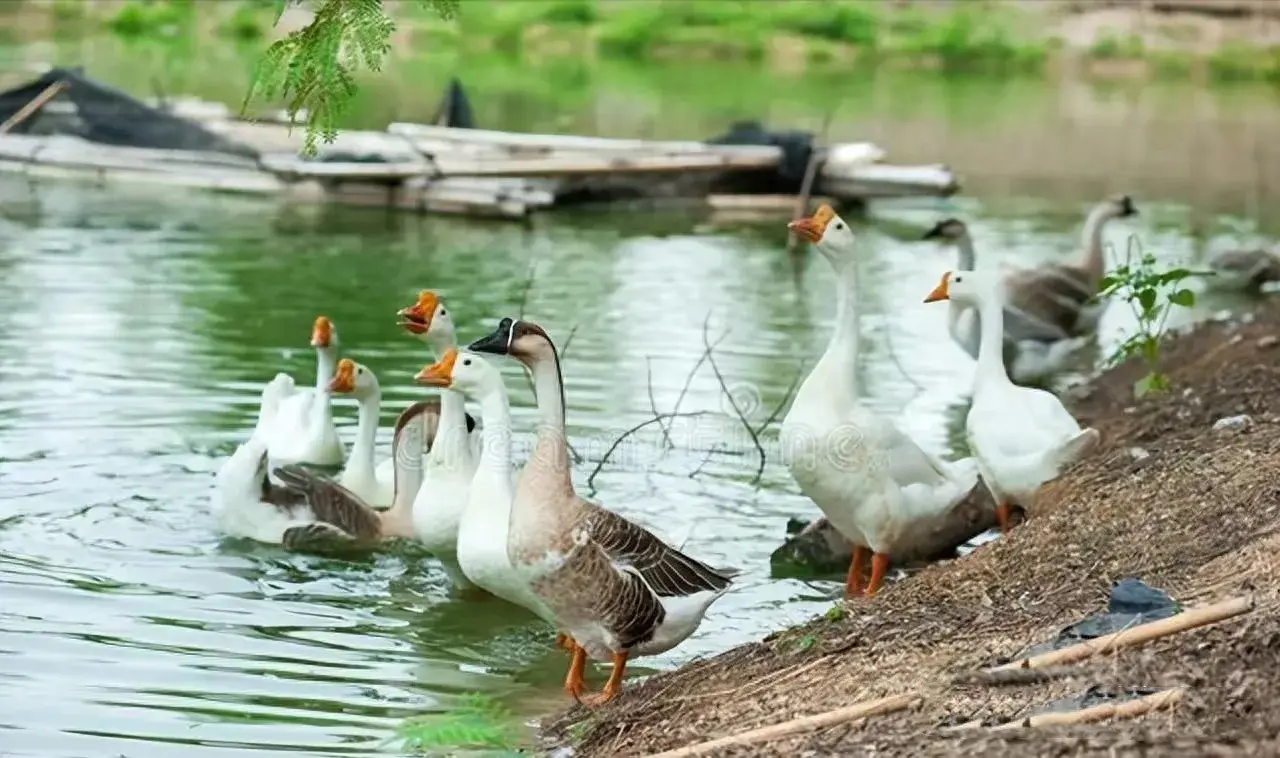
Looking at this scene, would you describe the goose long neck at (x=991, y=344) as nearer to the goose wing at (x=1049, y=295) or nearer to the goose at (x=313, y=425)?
the goose at (x=313, y=425)

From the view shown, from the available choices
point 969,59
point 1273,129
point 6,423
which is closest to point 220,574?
point 6,423

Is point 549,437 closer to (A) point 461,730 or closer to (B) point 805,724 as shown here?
(A) point 461,730

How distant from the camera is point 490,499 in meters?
7.71

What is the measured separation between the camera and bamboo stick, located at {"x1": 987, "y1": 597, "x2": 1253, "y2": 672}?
17.7 ft

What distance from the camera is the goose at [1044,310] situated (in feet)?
46.4

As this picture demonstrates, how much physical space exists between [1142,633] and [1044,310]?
33.1ft

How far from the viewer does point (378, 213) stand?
21.3m

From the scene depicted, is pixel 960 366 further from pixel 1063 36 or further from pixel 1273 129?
pixel 1063 36

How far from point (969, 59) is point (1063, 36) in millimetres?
3325

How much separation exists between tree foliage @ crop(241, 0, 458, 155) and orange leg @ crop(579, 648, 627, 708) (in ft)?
7.28

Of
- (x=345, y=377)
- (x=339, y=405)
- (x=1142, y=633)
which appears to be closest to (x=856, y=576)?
(x=345, y=377)

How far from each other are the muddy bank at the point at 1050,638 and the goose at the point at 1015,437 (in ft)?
0.39

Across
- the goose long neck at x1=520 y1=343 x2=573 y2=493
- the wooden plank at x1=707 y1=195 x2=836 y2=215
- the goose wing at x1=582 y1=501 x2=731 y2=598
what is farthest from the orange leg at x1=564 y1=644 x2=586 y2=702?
the wooden plank at x1=707 y1=195 x2=836 y2=215

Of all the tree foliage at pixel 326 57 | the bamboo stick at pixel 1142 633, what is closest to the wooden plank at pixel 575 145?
the tree foliage at pixel 326 57
